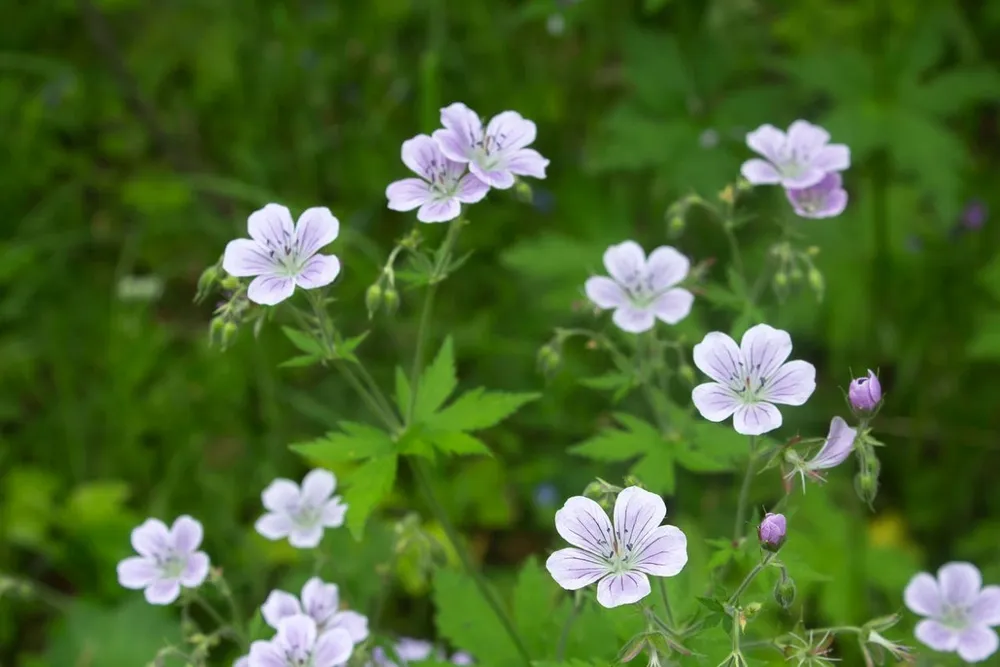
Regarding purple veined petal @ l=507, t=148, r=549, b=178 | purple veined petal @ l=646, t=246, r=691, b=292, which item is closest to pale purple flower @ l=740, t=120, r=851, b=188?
purple veined petal @ l=646, t=246, r=691, b=292

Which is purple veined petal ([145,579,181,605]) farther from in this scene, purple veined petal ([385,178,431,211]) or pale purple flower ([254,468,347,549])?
purple veined petal ([385,178,431,211])

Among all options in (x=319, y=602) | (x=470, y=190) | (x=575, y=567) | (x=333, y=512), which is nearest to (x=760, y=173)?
(x=470, y=190)

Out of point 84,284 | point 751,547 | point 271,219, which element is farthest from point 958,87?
point 84,284

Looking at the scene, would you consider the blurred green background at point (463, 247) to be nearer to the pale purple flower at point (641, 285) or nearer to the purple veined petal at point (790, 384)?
the pale purple flower at point (641, 285)

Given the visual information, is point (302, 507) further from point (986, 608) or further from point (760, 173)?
point (986, 608)

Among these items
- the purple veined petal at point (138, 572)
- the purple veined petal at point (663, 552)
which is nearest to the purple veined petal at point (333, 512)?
the purple veined petal at point (138, 572)

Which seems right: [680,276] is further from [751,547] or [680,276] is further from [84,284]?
[84,284]

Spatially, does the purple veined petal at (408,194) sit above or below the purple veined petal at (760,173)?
above
